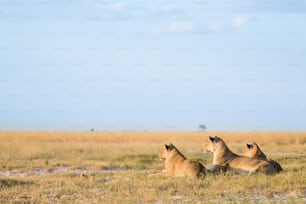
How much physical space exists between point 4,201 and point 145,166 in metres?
9.35

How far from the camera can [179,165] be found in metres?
15.3

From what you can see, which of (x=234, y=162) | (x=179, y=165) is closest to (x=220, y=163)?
(x=234, y=162)

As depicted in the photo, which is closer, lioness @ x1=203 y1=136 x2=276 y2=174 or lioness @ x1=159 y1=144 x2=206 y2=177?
lioness @ x1=159 y1=144 x2=206 y2=177

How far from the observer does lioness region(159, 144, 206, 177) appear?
48.5 ft

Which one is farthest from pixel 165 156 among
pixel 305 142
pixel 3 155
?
pixel 305 142

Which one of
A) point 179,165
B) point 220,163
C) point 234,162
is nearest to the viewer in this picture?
point 179,165

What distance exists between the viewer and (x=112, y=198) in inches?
472

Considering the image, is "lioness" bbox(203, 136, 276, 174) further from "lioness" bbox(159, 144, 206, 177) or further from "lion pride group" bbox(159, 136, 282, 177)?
"lioness" bbox(159, 144, 206, 177)

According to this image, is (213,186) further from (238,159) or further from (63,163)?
(63,163)

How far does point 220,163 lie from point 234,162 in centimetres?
48

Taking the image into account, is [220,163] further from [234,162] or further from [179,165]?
[179,165]

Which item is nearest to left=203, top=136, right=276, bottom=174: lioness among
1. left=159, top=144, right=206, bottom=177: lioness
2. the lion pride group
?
the lion pride group

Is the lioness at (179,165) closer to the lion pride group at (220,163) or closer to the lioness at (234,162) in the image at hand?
the lion pride group at (220,163)

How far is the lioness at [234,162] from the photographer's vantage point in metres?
14.9
